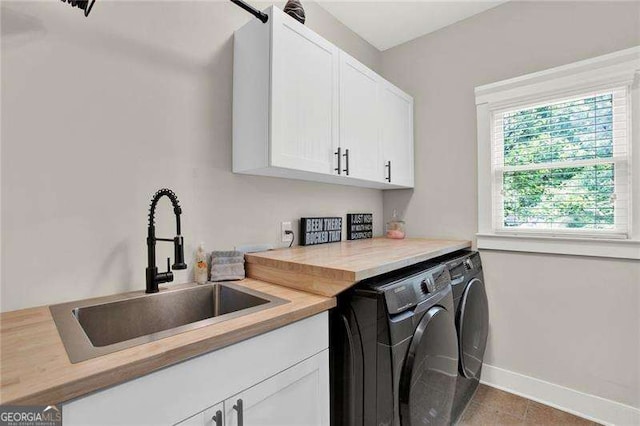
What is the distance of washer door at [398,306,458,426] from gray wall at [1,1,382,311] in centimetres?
104

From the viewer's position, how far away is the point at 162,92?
1.40m

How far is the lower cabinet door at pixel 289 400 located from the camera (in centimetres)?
90

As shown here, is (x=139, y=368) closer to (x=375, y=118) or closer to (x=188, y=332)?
(x=188, y=332)

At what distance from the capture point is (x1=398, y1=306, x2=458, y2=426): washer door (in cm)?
117

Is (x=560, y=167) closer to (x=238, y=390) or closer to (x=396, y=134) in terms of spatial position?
(x=396, y=134)

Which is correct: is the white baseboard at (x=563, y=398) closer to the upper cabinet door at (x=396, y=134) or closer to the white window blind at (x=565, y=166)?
the white window blind at (x=565, y=166)

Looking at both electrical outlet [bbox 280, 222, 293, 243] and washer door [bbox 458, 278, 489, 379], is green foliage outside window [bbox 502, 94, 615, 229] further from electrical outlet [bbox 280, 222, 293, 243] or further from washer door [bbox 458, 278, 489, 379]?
electrical outlet [bbox 280, 222, 293, 243]

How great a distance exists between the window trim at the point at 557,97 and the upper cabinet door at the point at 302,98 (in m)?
1.23

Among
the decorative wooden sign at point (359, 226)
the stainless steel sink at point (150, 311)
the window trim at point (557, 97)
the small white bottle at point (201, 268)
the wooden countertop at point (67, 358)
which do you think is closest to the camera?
the wooden countertop at point (67, 358)

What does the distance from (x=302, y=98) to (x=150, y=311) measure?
1.25 m

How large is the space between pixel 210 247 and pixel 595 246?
7.46 ft

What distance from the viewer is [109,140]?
4.09 feet

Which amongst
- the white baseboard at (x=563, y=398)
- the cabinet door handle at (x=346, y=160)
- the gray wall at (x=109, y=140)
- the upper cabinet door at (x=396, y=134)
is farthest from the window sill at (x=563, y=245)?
the gray wall at (x=109, y=140)

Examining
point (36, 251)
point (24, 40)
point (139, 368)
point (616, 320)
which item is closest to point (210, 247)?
point (36, 251)
